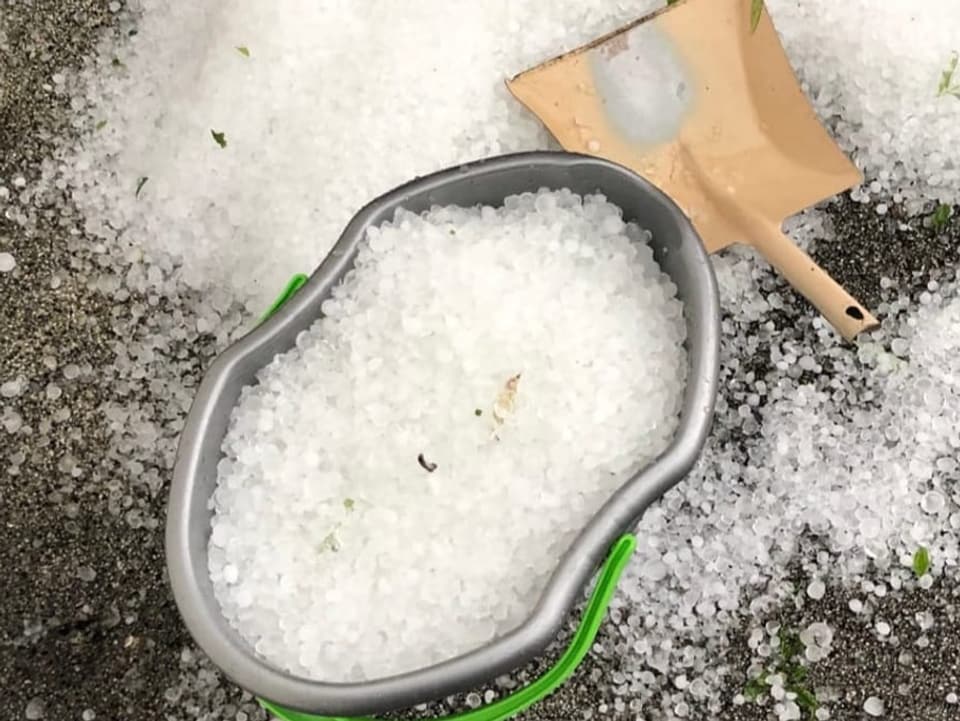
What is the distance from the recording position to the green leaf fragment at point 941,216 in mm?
1165

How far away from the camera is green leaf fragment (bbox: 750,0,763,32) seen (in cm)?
112

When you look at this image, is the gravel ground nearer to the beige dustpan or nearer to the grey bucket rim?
the beige dustpan

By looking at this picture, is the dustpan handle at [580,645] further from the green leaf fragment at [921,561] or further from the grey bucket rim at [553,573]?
the green leaf fragment at [921,561]

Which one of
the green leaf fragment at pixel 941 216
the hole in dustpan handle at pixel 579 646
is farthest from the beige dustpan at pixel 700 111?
the hole in dustpan handle at pixel 579 646

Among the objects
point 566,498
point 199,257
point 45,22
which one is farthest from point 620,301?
point 45,22

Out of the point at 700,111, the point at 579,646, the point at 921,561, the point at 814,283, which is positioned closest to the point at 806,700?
the point at 921,561

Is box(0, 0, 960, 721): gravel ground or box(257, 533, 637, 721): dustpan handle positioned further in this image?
box(0, 0, 960, 721): gravel ground

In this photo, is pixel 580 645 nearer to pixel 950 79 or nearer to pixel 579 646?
pixel 579 646

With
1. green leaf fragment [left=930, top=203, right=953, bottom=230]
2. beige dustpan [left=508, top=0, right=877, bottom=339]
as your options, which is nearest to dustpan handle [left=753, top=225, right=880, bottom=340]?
beige dustpan [left=508, top=0, right=877, bottom=339]

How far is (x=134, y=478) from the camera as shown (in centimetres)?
115

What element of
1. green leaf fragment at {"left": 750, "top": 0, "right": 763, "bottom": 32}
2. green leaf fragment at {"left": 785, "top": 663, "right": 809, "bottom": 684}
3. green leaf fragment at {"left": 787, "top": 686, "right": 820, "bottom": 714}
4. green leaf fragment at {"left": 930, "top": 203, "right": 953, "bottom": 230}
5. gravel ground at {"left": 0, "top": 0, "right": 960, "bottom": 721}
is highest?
green leaf fragment at {"left": 750, "top": 0, "right": 763, "bottom": 32}

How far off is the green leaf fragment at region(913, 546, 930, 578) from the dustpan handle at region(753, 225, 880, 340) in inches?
8.9

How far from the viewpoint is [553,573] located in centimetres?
90

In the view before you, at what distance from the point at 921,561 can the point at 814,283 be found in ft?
0.99
